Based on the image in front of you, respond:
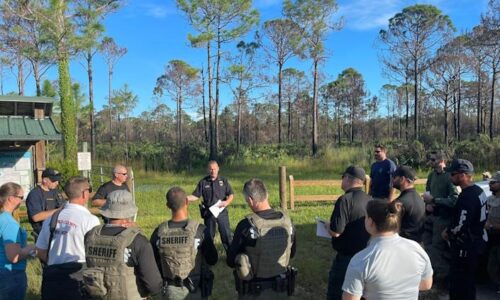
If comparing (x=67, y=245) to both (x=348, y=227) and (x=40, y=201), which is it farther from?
(x=40, y=201)

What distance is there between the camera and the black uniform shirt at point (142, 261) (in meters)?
2.80

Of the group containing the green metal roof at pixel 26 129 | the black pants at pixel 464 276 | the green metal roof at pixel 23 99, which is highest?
the green metal roof at pixel 23 99

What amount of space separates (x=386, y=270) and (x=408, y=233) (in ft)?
6.82

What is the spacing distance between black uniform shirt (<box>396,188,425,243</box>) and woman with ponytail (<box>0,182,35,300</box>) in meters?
3.46

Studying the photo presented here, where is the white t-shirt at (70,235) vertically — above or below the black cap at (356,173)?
below

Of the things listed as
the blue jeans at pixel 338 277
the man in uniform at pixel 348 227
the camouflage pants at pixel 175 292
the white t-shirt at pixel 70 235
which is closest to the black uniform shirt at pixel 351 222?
the man in uniform at pixel 348 227

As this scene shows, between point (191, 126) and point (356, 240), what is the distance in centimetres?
6397

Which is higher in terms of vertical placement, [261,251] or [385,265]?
[385,265]

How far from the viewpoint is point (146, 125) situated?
64.8 metres

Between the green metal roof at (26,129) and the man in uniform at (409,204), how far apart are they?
8.82 metres

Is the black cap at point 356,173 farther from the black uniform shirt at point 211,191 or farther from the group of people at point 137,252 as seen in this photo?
the black uniform shirt at point 211,191

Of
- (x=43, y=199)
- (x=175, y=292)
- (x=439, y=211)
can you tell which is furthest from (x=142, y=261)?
(x=439, y=211)

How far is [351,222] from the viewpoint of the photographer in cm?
365

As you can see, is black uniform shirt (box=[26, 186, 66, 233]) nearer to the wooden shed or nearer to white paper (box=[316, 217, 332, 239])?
white paper (box=[316, 217, 332, 239])
